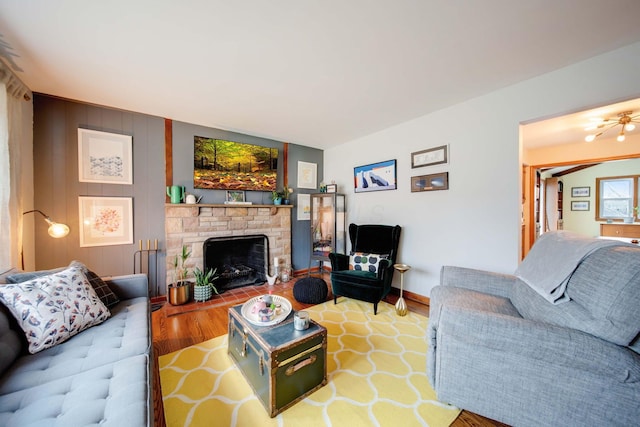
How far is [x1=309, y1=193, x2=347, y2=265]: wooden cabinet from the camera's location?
4034 mm

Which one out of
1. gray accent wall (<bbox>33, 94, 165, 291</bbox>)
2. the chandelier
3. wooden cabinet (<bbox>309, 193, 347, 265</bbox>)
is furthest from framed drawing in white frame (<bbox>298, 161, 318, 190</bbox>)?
the chandelier

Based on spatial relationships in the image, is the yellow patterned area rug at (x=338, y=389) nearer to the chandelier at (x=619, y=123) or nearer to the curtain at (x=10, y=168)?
the curtain at (x=10, y=168)

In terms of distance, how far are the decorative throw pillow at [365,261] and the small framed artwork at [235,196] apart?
199cm

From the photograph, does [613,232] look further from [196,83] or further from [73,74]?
[73,74]

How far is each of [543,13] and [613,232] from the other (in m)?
5.39

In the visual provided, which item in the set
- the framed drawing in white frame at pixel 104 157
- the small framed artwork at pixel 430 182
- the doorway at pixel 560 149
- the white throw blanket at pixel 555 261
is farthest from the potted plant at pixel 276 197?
the doorway at pixel 560 149

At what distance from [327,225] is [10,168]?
3.55 meters

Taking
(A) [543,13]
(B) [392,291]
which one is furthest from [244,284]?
(A) [543,13]

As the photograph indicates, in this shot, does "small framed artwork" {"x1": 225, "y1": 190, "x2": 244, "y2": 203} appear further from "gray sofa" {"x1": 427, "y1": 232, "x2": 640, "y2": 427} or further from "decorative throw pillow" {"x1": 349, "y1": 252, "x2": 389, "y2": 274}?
"gray sofa" {"x1": 427, "y1": 232, "x2": 640, "y2": 427}

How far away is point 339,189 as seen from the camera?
433 centimetres

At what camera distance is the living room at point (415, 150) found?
1.99 m

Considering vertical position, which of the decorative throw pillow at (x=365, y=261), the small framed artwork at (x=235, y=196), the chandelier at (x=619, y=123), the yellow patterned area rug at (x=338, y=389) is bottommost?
the yellow patterned area rug at (x=338, y=389)

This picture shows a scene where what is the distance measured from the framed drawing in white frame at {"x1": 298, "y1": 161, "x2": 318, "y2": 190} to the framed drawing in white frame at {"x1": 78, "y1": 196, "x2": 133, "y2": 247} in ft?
8.47

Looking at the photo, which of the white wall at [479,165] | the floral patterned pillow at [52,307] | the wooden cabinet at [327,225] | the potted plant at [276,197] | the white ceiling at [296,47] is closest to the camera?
the floral patterned pillow at [52,307]
